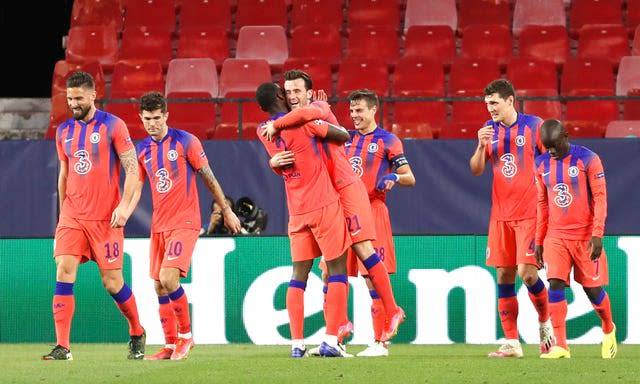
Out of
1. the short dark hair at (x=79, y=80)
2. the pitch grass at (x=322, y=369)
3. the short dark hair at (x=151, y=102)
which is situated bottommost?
the pitch grass at (x=322, y=369)

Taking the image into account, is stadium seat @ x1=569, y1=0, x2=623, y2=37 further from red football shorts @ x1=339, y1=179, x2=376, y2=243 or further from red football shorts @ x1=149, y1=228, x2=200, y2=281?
red football shorts @ x1=149, y1=228, x2=200, y2=281

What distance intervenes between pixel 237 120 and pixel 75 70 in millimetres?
2434

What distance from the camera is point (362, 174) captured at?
10.5 m

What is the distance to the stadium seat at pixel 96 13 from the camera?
1880 cm

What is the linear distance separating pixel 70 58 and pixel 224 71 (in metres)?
2.33

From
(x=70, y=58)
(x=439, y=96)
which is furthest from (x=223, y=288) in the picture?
(x=70, y=58)

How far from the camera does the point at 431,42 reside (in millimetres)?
17750

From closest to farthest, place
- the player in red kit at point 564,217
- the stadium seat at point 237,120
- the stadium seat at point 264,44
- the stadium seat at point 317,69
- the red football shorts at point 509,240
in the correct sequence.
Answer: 1. the player in red kit at point 564,217
2. the red football shorts at point 509,240
3. the stadium seat at point 237,120
4. the stadium seat at point 317,69
5. the stadium seat at point 264,44

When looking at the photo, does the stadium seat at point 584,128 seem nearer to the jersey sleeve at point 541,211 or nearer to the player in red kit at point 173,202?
the jersey sleeve at point 541,211

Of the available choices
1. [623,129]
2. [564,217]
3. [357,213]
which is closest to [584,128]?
[623,129]

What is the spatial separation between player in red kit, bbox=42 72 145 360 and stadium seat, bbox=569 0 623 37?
1028cm

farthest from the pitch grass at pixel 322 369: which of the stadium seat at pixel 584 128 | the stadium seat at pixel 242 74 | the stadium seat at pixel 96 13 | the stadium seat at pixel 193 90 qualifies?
the stadium seat at pixel 96 13

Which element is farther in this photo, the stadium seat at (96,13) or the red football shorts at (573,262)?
the stadium seat at (96,13)

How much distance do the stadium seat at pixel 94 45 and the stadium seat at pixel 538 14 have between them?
5.80 meters
